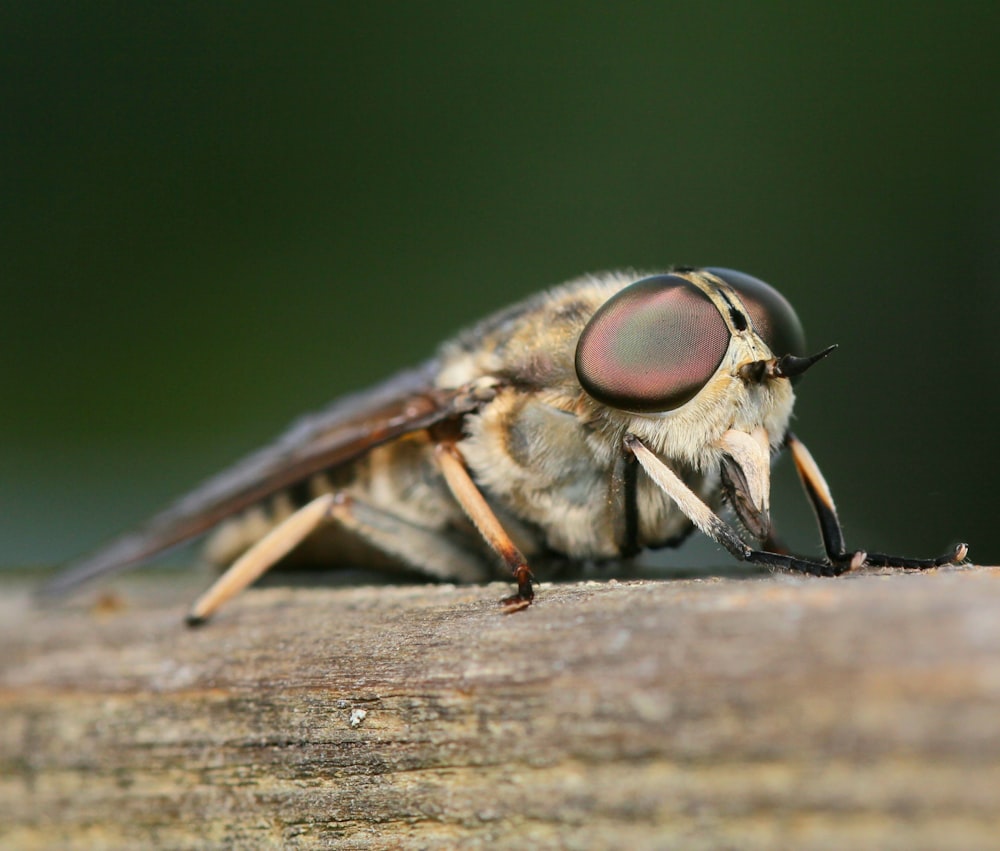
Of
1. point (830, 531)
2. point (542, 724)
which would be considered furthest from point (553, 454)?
point (542, 724)

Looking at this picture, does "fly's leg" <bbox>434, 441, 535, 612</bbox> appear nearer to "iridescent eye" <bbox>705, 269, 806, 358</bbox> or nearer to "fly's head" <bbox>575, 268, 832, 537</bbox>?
"fly's head" <bbox>575, 268, 832, 537</bbox>

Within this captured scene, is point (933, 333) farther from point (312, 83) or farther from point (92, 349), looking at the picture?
point (92, 349)

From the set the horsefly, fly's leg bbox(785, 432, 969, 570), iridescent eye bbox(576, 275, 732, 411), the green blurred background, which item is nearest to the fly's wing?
the horsefly

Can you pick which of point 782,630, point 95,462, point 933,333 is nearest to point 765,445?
point 782,630

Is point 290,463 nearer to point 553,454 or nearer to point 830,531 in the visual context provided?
point 553,454

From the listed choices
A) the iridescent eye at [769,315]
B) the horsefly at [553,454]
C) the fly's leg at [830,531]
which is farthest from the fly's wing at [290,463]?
the fly's leg at [830,531]

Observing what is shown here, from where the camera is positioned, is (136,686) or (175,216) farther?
(175,216)

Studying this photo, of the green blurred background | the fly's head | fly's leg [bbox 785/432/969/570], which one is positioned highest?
the green blurred background
